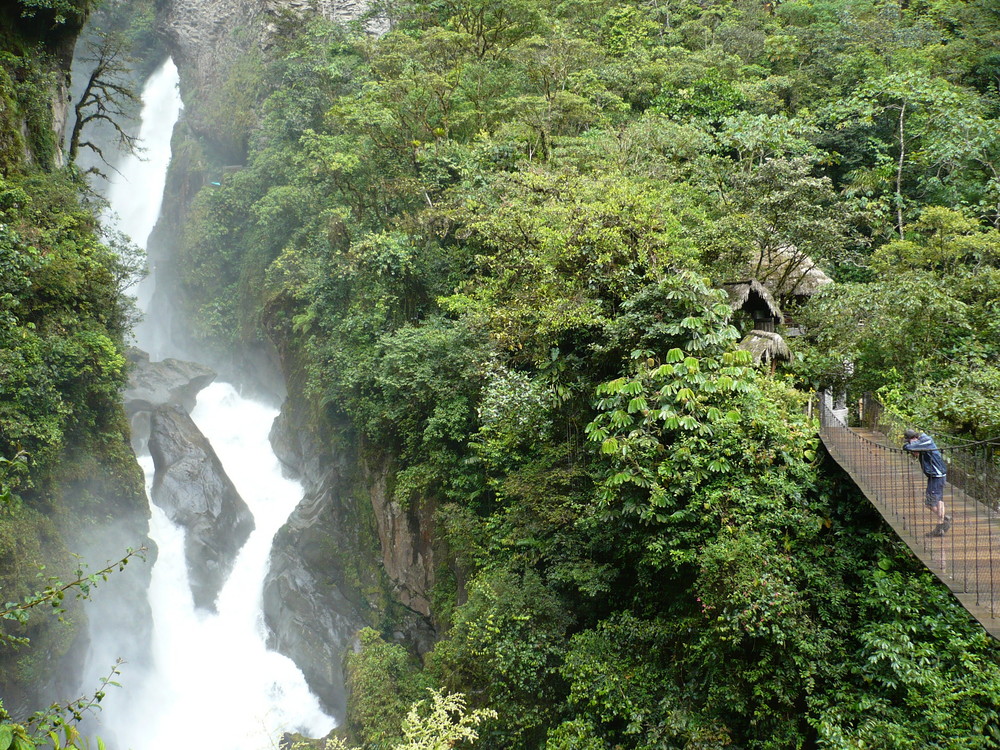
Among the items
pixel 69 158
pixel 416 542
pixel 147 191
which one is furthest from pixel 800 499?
pixel 147 191

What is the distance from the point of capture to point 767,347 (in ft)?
38.4

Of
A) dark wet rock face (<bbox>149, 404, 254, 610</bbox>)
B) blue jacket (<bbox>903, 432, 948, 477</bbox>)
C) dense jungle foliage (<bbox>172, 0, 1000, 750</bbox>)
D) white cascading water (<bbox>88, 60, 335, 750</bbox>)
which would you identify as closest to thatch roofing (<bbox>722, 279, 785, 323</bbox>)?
dense jungle foliage (<bbox>172, 0, 1000, 750</bbox>)

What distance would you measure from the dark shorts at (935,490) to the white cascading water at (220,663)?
1383 cm

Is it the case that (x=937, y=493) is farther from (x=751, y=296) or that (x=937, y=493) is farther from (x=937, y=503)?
(x=751, y=296)

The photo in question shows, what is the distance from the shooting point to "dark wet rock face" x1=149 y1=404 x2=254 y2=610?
75.2ft

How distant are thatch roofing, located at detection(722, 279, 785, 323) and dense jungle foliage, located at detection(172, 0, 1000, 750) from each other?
0.71 metres

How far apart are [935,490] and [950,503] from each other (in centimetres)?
74

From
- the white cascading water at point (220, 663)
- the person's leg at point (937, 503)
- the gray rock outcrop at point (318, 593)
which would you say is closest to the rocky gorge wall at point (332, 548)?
the gray rock outcrop at point (318, 593)

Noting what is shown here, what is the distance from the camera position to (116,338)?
18.0 m

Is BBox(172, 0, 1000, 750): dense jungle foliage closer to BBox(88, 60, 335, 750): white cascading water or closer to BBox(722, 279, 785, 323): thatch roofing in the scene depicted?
BBox(722, 279, 785, 323): thatch roofing

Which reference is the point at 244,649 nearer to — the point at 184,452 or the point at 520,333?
the point at 184,452

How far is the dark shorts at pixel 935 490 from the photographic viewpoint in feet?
A: 23.4

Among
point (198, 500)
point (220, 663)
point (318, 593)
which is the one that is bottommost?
point (220, 663)

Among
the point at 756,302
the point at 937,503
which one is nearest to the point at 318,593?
the point at 756,302
